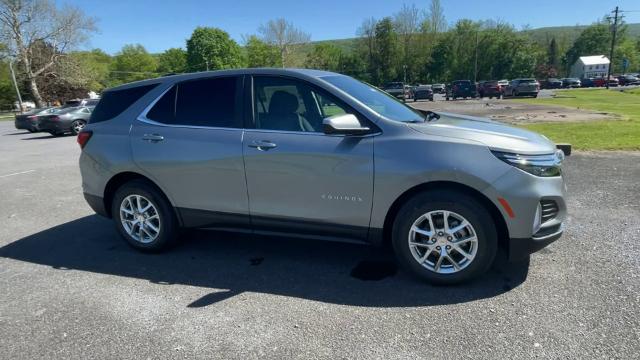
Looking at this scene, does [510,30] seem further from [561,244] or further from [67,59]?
[561,244]

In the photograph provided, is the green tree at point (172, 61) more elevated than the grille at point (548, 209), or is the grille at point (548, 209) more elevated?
the green tree at point (172, 61)

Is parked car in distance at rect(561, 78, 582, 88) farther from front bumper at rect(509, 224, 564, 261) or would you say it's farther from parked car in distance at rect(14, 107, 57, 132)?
front bumper at rect(509, 224, 564, 261)

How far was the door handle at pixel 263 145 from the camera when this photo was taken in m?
3.74

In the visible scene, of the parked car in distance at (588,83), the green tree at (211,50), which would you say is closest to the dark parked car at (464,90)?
the parked car in distance at (588,83)

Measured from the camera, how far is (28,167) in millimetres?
10633

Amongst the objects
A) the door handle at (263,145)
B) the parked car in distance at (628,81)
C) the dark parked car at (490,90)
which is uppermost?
the door handle at (263,145)

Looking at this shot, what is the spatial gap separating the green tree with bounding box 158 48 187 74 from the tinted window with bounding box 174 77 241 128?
376 ft

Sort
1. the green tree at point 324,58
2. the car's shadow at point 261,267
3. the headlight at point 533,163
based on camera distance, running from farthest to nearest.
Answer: the green tree at point 324,58 < the car's shadow at point 261,267 < the headlight at point 533,163

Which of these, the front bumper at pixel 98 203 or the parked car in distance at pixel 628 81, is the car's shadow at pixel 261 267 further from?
the parked car in distance at pixel 628 81

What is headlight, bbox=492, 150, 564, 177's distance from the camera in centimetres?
320

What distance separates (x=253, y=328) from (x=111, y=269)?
198 cm

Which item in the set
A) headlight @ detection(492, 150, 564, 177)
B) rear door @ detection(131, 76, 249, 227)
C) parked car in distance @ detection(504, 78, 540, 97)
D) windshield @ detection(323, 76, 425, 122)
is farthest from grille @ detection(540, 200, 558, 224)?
parked car in distance @ detection(504, 78, 540, 97)

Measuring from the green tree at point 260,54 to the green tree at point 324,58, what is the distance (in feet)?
19.1

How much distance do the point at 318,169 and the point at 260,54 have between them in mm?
86601
